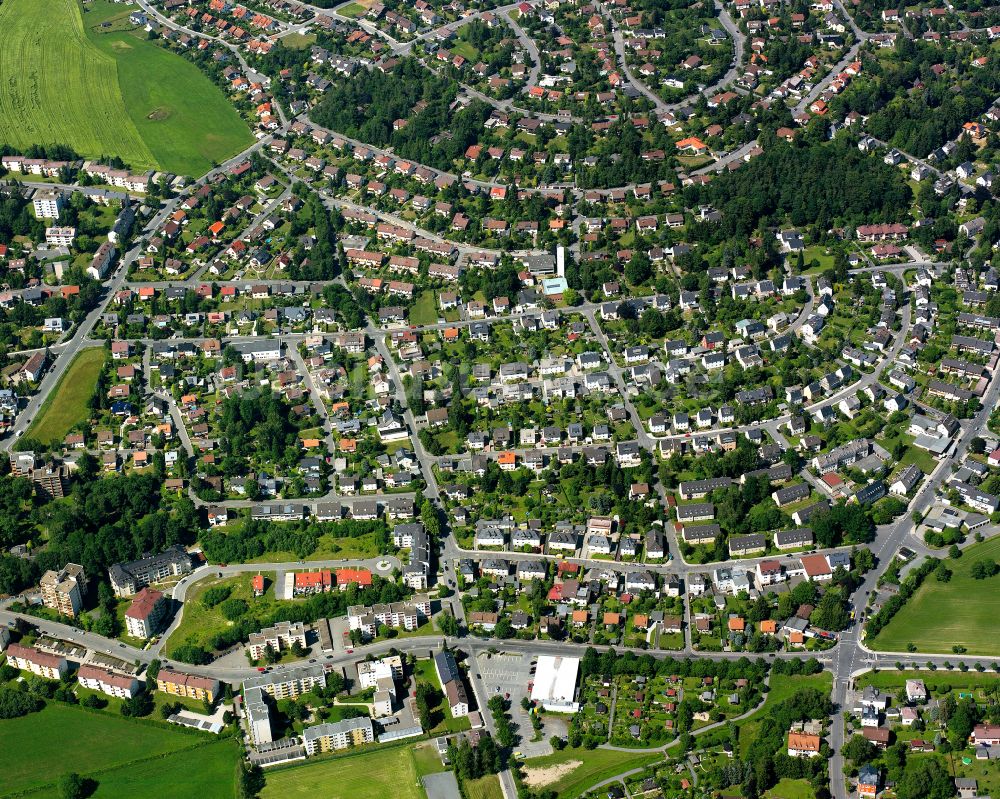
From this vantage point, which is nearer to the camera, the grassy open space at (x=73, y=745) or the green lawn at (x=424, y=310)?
the grassy open space at (x=73, y=745)

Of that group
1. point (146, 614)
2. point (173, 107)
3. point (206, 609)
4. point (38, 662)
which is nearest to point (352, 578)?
point (206, 609)

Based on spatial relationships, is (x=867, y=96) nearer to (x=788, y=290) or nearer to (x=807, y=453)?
(x=788, y=290)

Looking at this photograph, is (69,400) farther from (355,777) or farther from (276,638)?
(355,777)

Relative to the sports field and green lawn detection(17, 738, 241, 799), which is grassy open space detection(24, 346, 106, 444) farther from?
the sports field

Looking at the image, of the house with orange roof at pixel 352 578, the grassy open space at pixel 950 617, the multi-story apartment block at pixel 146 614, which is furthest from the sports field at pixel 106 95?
the grassy open space at pixel 950 617

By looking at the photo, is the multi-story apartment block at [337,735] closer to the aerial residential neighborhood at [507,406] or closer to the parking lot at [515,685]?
the aerial residential neighborhood at [507,406]

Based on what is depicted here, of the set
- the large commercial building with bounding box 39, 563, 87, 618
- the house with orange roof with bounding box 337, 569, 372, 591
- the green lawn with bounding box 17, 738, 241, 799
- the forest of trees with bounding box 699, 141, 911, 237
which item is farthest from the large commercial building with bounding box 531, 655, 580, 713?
the forest of trees with bounding box 699, 141, 911, 237
